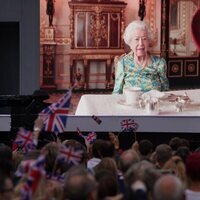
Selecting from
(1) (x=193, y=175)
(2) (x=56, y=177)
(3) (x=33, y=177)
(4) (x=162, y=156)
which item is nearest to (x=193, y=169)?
(1) (x=193, y=175)

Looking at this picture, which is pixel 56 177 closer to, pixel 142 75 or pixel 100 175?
pixel 100 175

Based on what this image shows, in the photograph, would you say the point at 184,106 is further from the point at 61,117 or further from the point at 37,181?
the point at 37,181

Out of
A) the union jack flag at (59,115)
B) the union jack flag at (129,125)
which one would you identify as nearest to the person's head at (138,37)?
the union jack flag at (129,125)

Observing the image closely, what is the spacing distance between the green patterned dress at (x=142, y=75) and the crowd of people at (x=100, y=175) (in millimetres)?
2530

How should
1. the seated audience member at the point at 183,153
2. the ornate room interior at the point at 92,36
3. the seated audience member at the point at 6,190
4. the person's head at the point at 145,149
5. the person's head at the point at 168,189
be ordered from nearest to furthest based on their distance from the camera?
the person's head at the point at 168,189, the seated audience member at the point at 6,190, the seated audience member at the point at 183,153, the person's head at the point at 145,149, the ornate room interior at the point at 92,36

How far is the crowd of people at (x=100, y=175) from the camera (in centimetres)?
170

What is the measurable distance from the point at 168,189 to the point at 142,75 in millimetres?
3373

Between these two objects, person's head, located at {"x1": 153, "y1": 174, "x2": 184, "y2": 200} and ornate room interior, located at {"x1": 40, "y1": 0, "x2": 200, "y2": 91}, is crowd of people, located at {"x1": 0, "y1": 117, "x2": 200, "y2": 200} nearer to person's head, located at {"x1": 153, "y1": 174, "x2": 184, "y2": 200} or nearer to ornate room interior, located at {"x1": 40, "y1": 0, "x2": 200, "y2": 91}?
person's head, located at {"x1": 153, "y1": 174, "x2": 184, "y2": 200}

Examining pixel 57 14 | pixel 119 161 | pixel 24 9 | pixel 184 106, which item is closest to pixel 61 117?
pixel 119 161

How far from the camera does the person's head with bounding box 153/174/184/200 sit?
1.67 meters

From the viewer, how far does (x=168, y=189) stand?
167 centimetres

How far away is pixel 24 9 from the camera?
8312 mm

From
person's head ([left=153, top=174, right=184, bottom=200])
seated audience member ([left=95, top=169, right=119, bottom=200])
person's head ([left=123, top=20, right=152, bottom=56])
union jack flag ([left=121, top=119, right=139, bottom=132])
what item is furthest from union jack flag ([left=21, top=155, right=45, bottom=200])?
person's head ([left=123, top=20, right=152, bottom=56])

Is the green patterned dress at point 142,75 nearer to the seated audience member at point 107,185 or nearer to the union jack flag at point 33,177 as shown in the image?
the seated audience member at point 107,185
